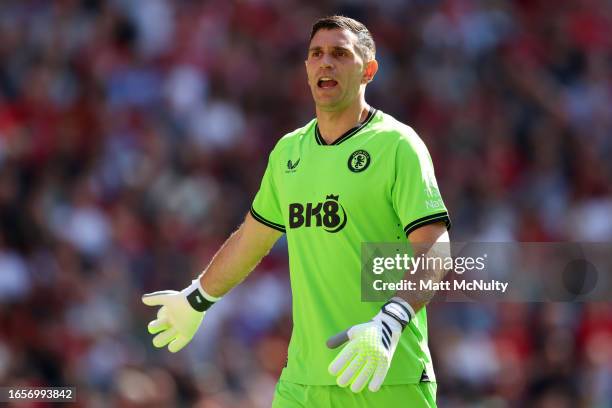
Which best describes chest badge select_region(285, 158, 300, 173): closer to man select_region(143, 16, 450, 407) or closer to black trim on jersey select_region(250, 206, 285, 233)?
man select_region(143, 16, 450, 407)

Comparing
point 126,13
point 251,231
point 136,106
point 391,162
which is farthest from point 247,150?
point 391,162

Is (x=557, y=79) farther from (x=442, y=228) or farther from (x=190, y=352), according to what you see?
(x=442, y=228)

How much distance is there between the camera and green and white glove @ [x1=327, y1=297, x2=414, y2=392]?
5.00 metres

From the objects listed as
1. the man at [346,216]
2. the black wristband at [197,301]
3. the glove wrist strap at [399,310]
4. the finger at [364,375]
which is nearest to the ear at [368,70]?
the man at [346,216]

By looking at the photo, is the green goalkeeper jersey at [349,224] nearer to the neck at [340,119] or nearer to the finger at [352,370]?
the neck at [340,119]

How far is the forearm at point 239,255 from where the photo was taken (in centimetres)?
627

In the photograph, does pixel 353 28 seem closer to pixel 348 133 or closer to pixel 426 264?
pixel 348 133

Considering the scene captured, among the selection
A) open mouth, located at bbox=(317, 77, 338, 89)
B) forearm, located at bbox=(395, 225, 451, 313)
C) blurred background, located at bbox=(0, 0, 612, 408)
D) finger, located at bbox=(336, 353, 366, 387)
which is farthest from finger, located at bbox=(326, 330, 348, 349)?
blurred background, located at bbox=(0, 0, 612, 408)

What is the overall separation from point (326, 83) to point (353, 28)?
321 millimetres

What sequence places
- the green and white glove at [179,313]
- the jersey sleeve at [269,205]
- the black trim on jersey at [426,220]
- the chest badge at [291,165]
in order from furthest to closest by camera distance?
1. the green and white glove at [179,313]
2. the jersey sleeve at [269,205]
3. the chest badge at [291,165]
4. the black trim on jersey at [426,220]

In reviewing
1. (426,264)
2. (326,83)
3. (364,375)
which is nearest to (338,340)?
(364,375)

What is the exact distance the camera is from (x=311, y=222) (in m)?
5.70

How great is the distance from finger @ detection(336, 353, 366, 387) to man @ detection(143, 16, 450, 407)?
2.8 inches

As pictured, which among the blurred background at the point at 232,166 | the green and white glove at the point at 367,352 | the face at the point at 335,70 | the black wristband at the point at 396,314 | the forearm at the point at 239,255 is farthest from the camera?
the blurred background at the point at 232,166
